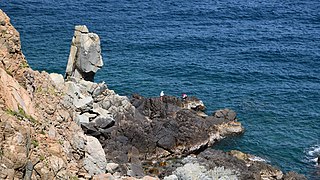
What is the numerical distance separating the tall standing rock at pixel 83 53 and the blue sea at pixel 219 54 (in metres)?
13.7

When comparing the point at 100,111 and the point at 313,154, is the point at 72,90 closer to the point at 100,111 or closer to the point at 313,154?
the point at 100,111

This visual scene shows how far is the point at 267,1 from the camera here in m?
130

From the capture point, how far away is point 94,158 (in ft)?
103

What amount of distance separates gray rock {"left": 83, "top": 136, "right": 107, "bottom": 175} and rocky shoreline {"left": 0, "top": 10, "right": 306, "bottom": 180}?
0.07m

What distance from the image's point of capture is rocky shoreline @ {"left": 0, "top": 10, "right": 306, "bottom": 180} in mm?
23250

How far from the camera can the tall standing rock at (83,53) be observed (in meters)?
61.1

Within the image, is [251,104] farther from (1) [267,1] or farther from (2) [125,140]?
(1) [267,1]

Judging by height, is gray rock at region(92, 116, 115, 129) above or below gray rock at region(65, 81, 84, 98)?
below

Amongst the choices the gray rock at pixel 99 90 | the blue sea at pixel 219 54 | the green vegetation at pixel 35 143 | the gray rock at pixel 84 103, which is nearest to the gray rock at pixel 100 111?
the gray rock at pixel 84 103

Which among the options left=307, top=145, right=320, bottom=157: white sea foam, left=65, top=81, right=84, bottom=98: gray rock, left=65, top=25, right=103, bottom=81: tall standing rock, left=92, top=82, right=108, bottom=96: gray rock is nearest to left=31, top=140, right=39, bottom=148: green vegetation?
left=65, top=81, right=84, bottom=98: gray rock

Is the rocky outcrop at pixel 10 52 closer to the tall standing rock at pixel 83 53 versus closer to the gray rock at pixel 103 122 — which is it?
the gray rock at pixel 103 122

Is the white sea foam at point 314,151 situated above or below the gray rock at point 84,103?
below

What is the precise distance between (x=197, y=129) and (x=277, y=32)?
52635 mm

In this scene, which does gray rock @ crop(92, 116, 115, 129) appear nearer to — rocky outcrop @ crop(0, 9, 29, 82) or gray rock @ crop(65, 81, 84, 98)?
gray rock @ crop(65, 81, 84, 98)
